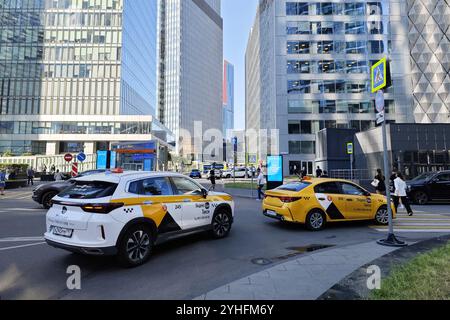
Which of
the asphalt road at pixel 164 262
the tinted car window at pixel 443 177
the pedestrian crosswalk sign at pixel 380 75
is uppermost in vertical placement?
the pedestrian crosswalk sign at pixel 380 75

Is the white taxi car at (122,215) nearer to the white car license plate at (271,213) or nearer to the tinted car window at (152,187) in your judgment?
the tinted car window at (152,187)

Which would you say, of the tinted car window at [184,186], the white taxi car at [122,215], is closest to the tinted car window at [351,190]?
the tinted car window at [184,186]

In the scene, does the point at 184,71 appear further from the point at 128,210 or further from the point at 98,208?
the point at 98,208

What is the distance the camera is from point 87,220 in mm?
4336

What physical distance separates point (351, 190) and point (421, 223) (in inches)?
112

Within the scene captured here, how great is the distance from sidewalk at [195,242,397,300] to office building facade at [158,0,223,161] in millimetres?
112542

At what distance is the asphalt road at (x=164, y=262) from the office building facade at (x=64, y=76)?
192ft

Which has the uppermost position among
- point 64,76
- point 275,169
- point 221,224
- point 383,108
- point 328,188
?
point 64,76

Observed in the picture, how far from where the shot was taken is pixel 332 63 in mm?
49312

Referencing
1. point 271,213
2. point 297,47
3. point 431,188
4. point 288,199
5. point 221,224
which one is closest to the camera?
point 221,224

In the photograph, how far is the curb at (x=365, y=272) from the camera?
11.5 feet

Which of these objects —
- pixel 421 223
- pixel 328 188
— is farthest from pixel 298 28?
pixel 328 188
